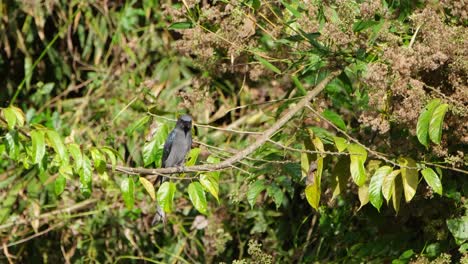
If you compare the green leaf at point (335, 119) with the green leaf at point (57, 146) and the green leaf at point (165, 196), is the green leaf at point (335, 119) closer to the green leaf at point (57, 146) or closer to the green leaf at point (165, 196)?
the green leaf at point (165, 196)

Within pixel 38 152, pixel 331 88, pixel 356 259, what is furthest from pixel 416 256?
pixel 38 152

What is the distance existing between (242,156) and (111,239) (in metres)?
2.77

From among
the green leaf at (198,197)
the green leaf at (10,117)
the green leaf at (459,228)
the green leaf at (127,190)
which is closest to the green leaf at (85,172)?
the green leaf at (127,190)

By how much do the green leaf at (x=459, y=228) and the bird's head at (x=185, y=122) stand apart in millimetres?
1576

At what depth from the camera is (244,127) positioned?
5949mm

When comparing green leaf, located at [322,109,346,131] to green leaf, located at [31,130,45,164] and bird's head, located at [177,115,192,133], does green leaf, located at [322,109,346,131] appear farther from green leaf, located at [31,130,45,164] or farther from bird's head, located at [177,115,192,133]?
green leaf, located at [31,130,45,164]

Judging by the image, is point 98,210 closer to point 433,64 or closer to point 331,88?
point 331,88

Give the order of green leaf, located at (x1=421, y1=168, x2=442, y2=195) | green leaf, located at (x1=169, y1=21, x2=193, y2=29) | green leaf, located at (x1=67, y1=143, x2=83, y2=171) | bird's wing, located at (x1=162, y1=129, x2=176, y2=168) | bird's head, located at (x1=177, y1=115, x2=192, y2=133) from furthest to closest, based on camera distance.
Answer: bird's wing, located at (x1=162, y1=129, x2=176, y2=168) → bird's head, located at (x1=177, y1=115, x2=192, y2=133) → green leaf, located at (x1=169, y1=21, x2=193, y2=29) → green leaf, located at (x1=67, y1=143, x2=83, y2=171) → green leaf, located at (x1=421, y1=168, x2=442, y2=195)

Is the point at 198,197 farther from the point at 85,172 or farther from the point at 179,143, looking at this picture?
the point at 179,143

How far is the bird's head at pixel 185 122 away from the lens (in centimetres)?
453

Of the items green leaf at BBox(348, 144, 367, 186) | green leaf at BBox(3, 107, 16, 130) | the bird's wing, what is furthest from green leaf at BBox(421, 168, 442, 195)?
the bird's wing

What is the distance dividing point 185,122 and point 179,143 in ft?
0.69

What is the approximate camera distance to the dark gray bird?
4582 millimetres

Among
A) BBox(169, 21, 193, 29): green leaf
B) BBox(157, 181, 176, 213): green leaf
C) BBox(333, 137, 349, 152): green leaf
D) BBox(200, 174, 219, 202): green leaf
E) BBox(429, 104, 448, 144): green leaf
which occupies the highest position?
BBox(429, 104, 448, 144): green leaf
